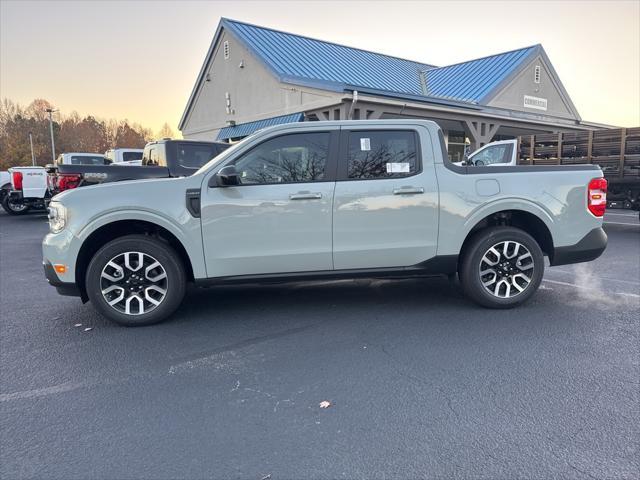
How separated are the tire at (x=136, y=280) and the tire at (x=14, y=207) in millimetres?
15989

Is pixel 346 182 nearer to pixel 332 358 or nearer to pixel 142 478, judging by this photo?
pixel 332 358

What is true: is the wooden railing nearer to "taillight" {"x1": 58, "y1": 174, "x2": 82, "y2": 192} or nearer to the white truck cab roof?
"taillight" {"x1": 58, "y1": 174, "x2": 82, "y2": 192}

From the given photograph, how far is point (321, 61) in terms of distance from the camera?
2088 centimetres

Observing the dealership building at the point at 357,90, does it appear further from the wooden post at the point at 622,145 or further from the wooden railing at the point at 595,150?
the wooden post at the point at 622,145

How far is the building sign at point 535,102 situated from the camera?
88.4 ft

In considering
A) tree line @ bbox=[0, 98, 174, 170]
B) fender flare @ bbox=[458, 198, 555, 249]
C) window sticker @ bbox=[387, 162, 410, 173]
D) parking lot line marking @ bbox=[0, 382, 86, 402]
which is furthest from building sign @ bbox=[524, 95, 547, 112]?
tree line @ bbox=[0, 98, 174, 170]

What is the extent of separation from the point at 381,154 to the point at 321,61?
17.9 meters

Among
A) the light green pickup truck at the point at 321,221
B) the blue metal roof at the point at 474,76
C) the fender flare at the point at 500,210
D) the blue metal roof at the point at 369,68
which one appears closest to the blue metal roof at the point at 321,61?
the blue metal roof at the point at 369,68

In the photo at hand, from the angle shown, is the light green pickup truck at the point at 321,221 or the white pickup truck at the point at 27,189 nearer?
the light green pickup truck at the point at 321,221

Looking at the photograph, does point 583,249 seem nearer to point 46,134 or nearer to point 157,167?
point 157,167

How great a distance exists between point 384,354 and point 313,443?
1303mm

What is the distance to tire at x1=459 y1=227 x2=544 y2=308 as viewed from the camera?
4.68 m

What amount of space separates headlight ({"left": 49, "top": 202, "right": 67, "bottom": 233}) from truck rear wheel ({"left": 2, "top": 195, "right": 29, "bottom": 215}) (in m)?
15.6

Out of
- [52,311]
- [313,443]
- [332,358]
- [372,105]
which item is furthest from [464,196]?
[372,105]
